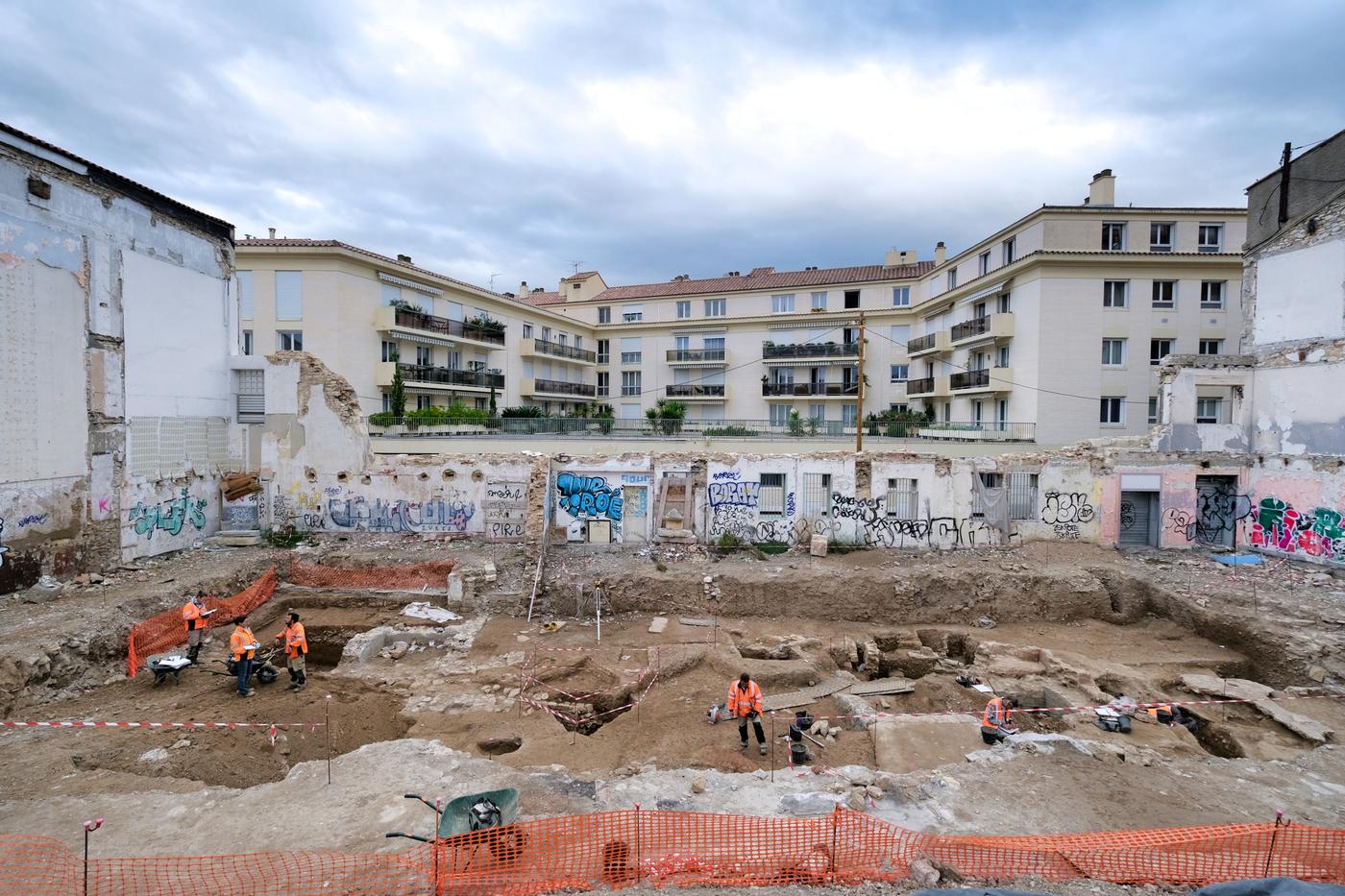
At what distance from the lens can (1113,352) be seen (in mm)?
29797

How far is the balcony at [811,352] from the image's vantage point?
42031 mm

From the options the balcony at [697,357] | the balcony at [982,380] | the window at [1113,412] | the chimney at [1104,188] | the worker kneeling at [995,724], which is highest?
the chimney at [1104,188]

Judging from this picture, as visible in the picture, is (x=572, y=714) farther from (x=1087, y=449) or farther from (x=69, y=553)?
(x=1087, y=449)

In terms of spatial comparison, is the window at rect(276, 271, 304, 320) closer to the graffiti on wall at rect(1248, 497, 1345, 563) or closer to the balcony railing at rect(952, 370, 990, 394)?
the balcony railing at rect(952, 370, 990, 394)

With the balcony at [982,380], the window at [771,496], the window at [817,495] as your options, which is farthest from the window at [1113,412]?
the window at [771,496]

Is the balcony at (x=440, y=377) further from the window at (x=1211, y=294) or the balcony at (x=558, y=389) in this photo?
the window at (x=1211, y=294)

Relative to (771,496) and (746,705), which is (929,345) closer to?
(771,496)

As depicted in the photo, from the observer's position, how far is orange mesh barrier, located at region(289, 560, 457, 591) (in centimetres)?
1706

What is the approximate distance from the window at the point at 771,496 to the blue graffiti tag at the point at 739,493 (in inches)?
7.6

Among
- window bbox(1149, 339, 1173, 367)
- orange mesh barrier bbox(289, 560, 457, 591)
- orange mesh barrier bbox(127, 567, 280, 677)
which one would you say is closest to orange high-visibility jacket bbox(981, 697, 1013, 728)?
orange mesh barrier bbox(289, 560, 457, 591)

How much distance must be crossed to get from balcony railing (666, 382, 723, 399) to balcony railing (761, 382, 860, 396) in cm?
319

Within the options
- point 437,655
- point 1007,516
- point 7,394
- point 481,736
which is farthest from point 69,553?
point 1007,516

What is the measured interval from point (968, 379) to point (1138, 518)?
15759mm

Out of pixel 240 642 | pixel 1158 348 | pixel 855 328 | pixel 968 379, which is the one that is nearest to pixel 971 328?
pixel 968 379
